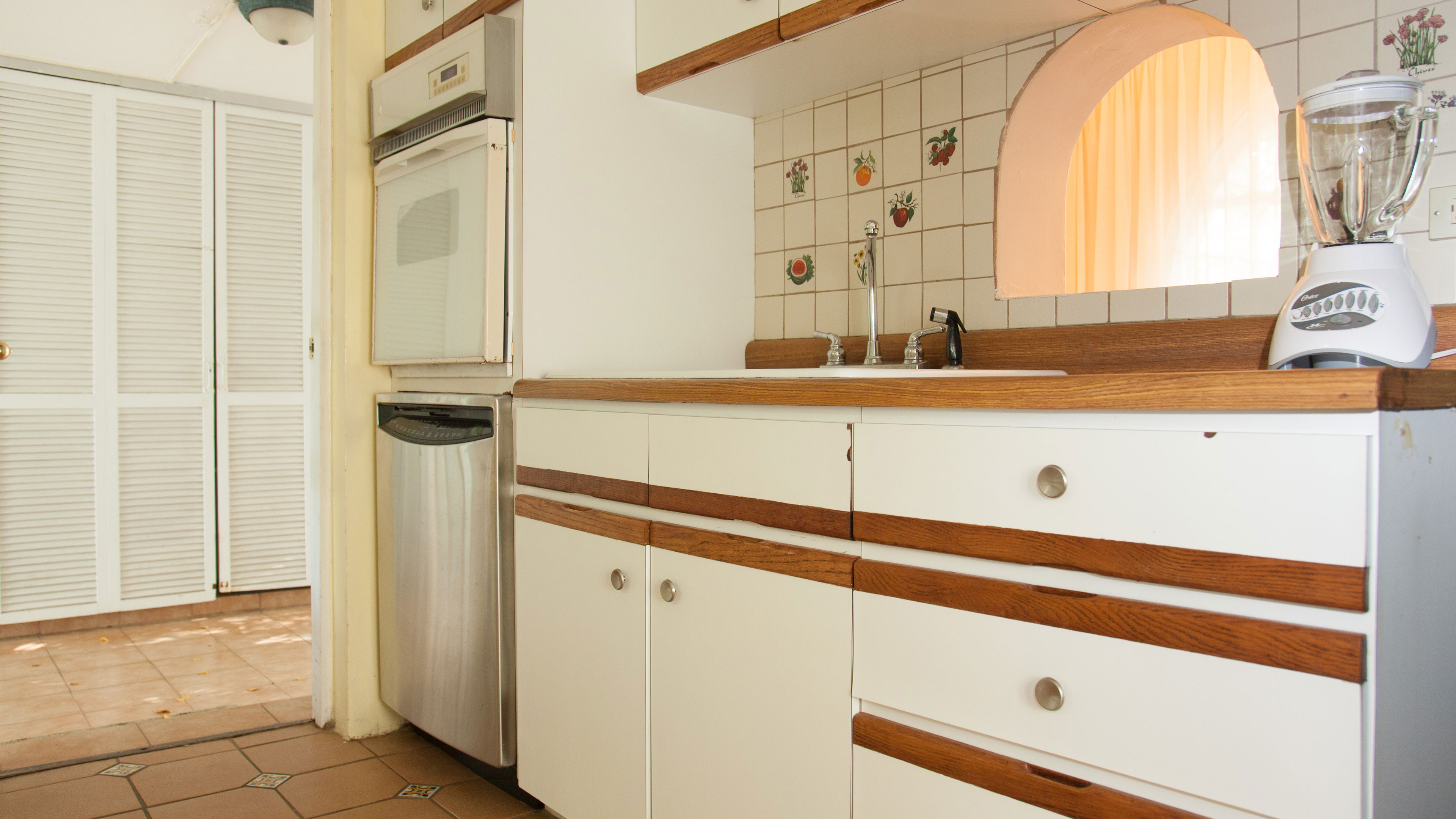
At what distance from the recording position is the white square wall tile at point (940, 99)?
6.36ft

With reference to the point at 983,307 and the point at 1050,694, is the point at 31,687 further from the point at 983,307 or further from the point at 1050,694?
the point at 1050,694

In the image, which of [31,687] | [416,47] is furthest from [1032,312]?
[31,687]

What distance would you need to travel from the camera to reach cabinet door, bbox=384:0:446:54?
2.34 meters

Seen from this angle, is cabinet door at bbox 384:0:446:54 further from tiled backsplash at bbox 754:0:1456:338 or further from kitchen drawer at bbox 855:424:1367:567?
kitchen drawer at bbox 855:424:1367:567

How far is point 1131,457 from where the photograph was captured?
3.05ft

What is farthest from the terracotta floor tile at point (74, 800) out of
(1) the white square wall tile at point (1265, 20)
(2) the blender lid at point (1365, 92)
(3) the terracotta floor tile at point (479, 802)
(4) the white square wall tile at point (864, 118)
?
(1) the white square wall tile at point (1265, 20)

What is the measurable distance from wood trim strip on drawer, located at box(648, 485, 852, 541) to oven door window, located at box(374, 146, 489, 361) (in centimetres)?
72

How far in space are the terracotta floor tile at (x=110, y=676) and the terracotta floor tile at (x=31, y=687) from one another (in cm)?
3

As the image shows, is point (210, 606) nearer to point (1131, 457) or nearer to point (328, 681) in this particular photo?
point (328, 681)

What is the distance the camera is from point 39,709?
2723 millimetres

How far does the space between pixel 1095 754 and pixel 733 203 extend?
1.75 m

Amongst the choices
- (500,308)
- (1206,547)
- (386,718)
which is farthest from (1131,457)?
(386,718)

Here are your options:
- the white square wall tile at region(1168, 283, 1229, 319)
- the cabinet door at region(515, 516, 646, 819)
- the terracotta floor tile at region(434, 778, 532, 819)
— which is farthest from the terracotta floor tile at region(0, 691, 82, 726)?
the white square wall tile at region(1168, 283, 1229, 319)

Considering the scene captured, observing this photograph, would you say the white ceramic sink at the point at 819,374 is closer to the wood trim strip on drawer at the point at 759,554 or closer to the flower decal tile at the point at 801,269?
the wood trim strip on drawer at the point at 759,554
